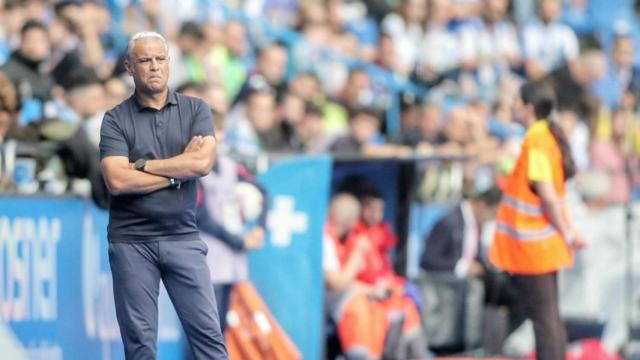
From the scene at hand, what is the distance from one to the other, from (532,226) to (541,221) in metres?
0.07

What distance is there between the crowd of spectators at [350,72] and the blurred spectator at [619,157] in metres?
0.02

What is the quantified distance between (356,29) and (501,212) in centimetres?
791

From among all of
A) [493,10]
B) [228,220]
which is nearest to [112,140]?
[228,220]

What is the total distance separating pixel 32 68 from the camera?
1189 cm

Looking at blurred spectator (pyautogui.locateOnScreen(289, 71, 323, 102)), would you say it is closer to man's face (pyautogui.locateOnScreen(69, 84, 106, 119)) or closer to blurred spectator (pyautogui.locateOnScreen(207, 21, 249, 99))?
blurred spectator (pyautogui.locateOnScreen(207, 21, 249, 99))

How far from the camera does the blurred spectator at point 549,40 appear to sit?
19000 millimetres

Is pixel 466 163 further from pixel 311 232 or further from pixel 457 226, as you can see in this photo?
pixel 311 232

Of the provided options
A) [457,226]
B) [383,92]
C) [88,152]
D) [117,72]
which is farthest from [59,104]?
[383,92]

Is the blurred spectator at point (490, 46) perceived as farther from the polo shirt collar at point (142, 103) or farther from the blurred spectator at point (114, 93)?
the polo shirt collar at point (142, 103)

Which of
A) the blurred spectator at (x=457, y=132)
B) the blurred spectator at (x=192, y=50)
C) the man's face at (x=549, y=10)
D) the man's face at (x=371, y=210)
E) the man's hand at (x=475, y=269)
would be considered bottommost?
the man's hand at (x=475, y=269)

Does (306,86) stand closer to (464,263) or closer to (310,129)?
(310,129)

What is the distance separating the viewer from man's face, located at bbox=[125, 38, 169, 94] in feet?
26.2

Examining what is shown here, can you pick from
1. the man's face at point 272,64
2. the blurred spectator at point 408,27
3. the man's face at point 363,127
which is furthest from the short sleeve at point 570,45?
the man's face at point 363,127

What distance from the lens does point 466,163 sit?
13547mm
